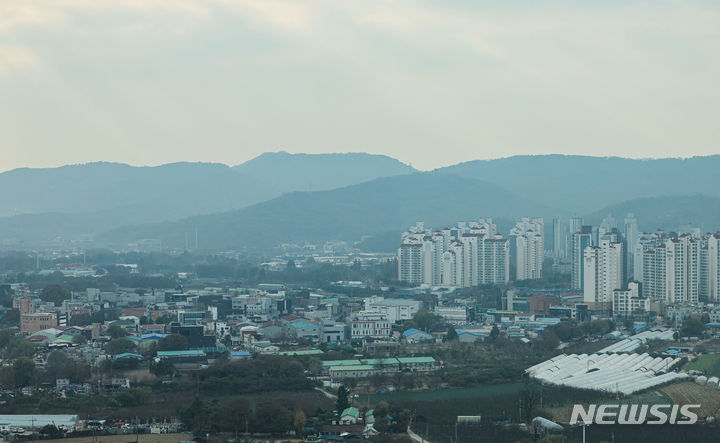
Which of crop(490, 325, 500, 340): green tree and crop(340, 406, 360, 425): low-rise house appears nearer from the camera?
crop(340, 406, 360, 425): low-rise house

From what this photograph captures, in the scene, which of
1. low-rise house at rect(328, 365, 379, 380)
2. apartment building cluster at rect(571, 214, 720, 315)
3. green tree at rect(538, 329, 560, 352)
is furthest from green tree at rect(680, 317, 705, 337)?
low-rise house at rect(328, 365, 379, 380)

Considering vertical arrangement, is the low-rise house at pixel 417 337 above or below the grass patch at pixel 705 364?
above

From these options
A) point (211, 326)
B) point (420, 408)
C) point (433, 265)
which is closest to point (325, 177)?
point (433, 265)

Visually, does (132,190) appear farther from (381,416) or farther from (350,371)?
(381,416)

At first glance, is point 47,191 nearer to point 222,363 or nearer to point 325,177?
point 325,177

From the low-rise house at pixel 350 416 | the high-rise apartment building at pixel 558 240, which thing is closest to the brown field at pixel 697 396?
the low-rise house at pixel 350 416

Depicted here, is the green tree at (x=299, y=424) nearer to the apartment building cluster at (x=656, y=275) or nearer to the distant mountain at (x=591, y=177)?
the apartment building cluster at (x=656, y=275)

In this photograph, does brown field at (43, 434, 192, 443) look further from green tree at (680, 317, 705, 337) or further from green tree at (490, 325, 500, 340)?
green tree at (680, 317, 705, 337)

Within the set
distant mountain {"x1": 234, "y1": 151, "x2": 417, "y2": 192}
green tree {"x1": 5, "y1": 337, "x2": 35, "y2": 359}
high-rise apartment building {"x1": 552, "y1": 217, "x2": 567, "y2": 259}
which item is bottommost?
green tree {"x1": 5, "y1": 337, "x2": 35, "y2": 359}
